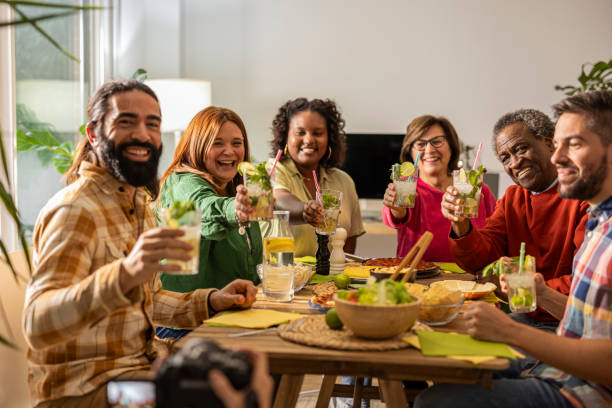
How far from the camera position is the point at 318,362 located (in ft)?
4.22

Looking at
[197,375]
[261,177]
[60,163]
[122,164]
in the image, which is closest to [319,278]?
[261,177]

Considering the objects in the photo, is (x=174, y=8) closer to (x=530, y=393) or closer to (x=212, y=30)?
(x=212, y=30)

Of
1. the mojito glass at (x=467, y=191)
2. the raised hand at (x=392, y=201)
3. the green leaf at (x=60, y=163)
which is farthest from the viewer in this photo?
the green leaf at (x=60, y=163)

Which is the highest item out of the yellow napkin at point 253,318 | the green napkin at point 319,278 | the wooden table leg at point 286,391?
the yellow napkin at point 253,318

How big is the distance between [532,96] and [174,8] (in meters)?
3.54

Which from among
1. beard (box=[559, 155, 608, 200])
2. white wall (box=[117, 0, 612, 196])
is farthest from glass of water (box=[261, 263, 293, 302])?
white wall (box=[117, 0, 612, 196])

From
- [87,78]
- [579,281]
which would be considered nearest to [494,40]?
[87,78]

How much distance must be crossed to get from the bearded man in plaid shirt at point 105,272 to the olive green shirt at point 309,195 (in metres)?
1.29

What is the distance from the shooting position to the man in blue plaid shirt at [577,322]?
4.50ft

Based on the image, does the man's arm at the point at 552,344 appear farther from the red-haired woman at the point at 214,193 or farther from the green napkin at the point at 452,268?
the green napkin at the point at 452,268

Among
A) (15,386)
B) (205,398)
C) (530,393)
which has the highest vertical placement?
(205,398)

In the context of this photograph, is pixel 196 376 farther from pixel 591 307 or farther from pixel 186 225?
pixel 591 307

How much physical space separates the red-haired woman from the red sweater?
0.91 meters

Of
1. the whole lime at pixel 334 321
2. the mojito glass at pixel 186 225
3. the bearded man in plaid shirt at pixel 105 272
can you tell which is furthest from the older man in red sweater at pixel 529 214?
the mojito glass at pixel 186 225
